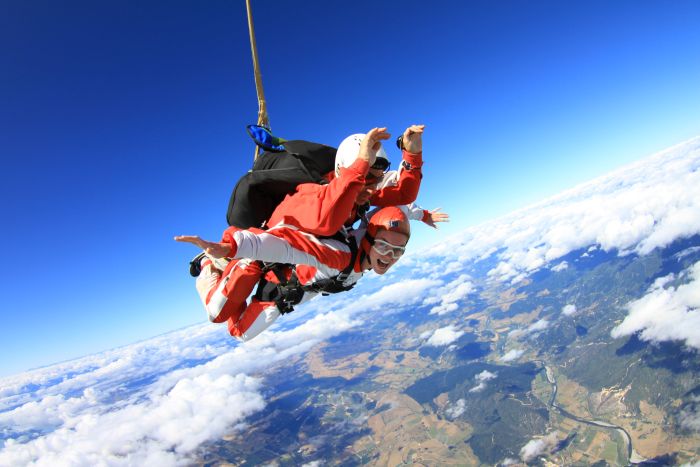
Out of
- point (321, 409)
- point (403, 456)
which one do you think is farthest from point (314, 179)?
point (321, 409)

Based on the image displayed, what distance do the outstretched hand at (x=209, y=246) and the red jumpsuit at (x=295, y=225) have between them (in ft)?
0.37

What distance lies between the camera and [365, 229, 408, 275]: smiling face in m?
2.88

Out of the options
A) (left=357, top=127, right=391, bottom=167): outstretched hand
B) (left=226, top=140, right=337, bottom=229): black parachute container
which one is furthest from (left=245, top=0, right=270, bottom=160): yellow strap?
(left=357, top=127, right=391, bottom=167): outstretched hand

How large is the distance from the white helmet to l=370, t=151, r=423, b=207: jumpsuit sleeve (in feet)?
1.39

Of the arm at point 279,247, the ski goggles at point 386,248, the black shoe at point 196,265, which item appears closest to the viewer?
the arm at point 279,247

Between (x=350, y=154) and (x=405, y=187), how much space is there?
2.95 ft

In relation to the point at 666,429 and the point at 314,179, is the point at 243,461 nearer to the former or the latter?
the point at 666,429

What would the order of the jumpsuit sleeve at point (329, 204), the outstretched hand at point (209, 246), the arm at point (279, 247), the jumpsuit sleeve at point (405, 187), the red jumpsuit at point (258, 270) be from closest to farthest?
the outstretched hand at point (209, 246) → the arm at point (279, 247) → the jumpsuit sleeve at point (329, 204) → the red jumpsuit at point (258, 270) → the jumpsuit sleeve at point (405, 187)

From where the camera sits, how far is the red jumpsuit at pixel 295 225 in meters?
2.23

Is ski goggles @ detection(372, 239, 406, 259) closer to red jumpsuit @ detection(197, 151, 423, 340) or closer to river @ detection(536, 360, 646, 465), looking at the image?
red jumpsuit @ detection(197, 151, 423, 340)

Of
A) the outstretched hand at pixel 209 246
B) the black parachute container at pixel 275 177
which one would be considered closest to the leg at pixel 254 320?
the black parachute container at pixel 275 177

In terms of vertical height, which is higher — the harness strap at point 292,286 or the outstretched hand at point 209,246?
the outstretched hand at point 209,246

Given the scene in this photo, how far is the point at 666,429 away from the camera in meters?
51.8

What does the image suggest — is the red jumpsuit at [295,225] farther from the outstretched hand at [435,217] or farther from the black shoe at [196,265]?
the outstretched hand at [435,217]
